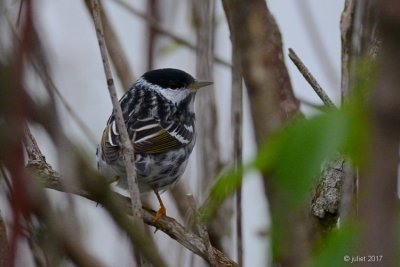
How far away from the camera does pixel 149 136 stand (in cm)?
473

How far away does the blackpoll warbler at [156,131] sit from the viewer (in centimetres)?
446

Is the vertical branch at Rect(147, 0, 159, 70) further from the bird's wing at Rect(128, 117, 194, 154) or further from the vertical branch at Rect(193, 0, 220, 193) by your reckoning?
the bird's wing at Rect(128, 117, 194, 154)

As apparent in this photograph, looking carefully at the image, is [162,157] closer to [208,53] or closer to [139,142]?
[139,142]

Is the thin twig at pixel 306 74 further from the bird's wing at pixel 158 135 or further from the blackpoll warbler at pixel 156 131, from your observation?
the bird's wing at pixel 158 135

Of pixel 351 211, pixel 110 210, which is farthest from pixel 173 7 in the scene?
pixel 110 210

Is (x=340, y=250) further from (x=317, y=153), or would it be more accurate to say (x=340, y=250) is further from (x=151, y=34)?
(x=151, y=34)

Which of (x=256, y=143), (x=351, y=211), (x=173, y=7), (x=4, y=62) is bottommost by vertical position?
(x=351, y=211)

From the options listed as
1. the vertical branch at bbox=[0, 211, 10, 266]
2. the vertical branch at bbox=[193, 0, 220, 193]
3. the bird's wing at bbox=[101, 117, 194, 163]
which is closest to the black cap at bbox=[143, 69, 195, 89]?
the bird's wing at bbox=[101, 117, 194, 163]

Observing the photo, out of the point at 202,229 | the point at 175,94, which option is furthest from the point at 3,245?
A: the point at 175,94

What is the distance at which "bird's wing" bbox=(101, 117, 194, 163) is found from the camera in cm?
438

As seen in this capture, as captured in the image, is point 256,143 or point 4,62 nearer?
point 4,62

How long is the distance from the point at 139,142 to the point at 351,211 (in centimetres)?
211

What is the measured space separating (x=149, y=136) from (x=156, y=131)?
0.15 m

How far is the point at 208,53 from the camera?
13.0 ft
